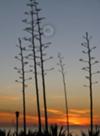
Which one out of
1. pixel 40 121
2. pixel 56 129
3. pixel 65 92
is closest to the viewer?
pixel 56 129

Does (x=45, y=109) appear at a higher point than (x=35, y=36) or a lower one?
lower

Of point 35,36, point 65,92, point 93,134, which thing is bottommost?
point 93,134

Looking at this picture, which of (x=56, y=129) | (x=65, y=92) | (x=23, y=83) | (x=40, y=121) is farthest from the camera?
(x=65, y=92)

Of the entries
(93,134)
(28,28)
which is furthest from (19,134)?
(28,28)

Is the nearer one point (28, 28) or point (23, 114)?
point (28, 28)

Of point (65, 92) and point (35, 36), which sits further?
point (65, 92)

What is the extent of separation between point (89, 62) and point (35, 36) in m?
5.53

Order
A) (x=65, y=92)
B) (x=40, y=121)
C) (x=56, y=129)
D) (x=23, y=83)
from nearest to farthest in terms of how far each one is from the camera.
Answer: (x=56, y=129), (x=40, y=121), (x=23, y=83), (x=65, y=92)

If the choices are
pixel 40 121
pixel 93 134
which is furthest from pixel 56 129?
pixel 40 121

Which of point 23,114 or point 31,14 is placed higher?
point 31,14

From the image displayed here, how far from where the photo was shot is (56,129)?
66.7 ft

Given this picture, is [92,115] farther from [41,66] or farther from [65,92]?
[65,92]

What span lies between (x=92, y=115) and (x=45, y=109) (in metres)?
4.36

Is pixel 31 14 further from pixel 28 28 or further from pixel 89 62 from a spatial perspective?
pixel 89 62
